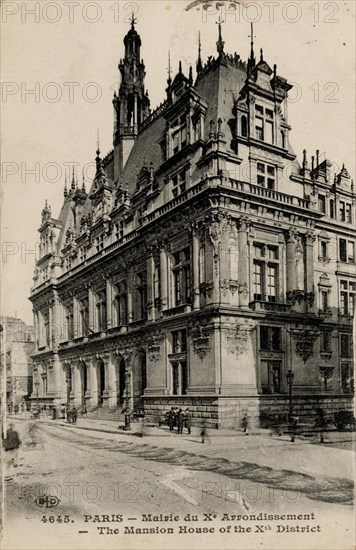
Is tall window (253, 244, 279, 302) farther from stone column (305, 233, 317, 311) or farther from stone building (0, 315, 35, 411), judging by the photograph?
stone building (0, 315, 35, 411)

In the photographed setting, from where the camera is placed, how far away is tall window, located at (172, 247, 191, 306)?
29703mm

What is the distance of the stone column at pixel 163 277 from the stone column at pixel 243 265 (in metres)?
5.35

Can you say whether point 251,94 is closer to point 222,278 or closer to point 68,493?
point 222,278

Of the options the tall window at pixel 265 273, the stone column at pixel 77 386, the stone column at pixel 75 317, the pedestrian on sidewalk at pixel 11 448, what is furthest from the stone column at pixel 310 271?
the stone column at pixel 77 386

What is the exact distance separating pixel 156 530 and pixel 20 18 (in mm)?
12883

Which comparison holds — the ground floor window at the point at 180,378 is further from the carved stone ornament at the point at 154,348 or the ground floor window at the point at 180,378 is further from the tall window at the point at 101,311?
the tall window at the point at 101,311

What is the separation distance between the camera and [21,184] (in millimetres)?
16609

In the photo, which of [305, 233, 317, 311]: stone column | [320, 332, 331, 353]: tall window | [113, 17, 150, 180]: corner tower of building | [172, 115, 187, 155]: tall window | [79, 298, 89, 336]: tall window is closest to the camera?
[305, 233, 317, 311]: stone column

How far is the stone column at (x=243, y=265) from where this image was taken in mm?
27062

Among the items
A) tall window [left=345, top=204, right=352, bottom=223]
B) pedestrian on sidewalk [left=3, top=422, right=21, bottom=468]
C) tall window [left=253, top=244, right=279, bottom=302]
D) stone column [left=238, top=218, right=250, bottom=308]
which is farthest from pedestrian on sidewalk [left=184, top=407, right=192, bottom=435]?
tall window [left=345, top=204, right=352, bottom=223]

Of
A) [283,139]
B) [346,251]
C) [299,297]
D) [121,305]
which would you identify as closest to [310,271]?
[299,297]

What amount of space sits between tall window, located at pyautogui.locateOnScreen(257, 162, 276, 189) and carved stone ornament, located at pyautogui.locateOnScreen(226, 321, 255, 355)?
783cm

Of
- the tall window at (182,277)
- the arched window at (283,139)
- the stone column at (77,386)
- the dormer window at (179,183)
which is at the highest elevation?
the arched window at (283,139)

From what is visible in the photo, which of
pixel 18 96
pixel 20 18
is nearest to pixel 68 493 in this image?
pixel 18 96
